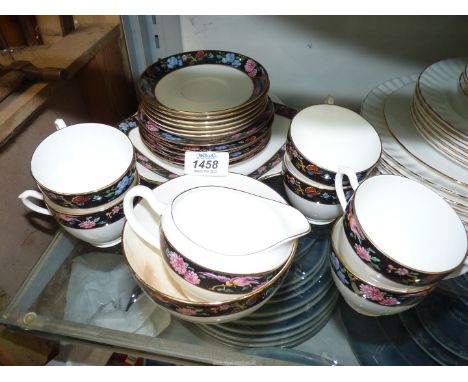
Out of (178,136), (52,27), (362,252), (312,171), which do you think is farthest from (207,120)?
(52,27)

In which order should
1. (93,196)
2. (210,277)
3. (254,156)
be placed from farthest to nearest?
(254,156), (93,196), (210,277)

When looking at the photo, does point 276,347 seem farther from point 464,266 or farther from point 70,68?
point 70,68

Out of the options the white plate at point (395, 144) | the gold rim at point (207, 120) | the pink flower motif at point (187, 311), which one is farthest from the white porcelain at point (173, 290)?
the white plate at point (395, 144)

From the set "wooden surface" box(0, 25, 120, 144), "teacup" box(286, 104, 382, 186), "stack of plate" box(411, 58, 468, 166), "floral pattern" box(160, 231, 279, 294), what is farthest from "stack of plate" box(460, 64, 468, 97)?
"wooden surface" box(0, 25, 120, 144)

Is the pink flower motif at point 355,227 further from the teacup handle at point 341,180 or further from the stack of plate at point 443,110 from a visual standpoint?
the stack of plate at point 443,110

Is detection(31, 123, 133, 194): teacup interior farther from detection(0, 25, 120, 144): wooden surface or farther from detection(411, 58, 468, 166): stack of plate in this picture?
detection(411, 58, 468, 166): stack of plate

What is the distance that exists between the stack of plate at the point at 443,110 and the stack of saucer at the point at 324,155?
6 cm

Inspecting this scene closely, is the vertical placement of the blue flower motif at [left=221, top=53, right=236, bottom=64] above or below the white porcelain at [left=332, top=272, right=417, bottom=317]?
above

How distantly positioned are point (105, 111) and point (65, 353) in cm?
43

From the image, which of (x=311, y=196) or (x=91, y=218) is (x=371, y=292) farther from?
(x=91, y=218)

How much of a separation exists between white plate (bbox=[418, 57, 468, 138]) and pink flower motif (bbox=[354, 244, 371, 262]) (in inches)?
7.9

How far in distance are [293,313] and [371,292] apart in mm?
140

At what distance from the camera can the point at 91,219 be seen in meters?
0.51

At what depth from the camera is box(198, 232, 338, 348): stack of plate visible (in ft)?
1.68
